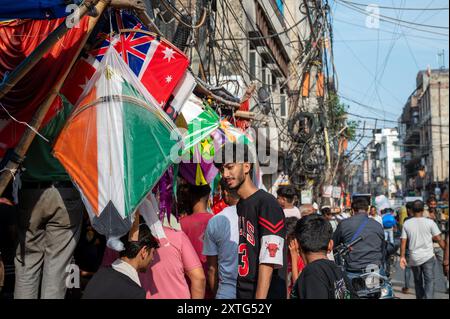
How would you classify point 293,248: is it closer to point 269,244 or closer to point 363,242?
point 363,242

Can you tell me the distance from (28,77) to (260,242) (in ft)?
7.05

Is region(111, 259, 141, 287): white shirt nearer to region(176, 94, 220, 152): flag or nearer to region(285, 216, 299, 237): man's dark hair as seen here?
region(176, 94, 220, 152): flag

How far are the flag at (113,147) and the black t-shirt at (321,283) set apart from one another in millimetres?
1203

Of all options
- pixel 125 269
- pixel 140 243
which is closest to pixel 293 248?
pixel 140 243

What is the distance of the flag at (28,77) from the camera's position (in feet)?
14.1

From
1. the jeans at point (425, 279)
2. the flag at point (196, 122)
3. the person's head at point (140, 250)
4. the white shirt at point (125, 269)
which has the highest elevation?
the flag at point (196, 122)

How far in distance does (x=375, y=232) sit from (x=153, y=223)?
15.0 ft

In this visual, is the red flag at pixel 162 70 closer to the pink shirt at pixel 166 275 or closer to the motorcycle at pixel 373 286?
the pink shirt at pixel 166 275

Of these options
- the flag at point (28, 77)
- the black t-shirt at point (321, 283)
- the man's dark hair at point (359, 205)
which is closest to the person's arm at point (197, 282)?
the black t-shirt at point (321, 283)

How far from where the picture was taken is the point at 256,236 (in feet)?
13.3

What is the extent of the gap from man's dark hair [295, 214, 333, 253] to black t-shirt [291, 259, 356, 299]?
0.12m

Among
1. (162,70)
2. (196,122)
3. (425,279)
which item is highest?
(162,70)

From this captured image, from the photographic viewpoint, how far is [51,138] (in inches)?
173

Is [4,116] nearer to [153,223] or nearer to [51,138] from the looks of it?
[51,138]
